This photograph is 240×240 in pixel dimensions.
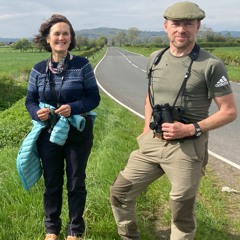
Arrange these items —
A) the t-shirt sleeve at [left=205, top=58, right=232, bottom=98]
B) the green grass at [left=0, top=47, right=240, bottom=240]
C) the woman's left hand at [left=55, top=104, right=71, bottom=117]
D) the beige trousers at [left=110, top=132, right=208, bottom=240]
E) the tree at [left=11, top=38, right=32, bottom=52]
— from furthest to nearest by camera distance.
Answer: the tree at [left=11, top=38, right=32, bottom=52] → the green grass at [left=0, top=47, right=240, bottom=240] → the woman's left hand at [left=55, top=104, right=71, bottom=117] → the beige trousers at [left=110, top=132, right=208, bottom=240] → the t-shirt sleeve at [left=205, top=58, right=232, bottom=98]

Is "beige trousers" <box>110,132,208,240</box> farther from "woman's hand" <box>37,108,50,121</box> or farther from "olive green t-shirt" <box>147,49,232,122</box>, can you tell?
"woman's hand" <box>37,108,50,121</box>

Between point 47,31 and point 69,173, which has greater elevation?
point 47,31

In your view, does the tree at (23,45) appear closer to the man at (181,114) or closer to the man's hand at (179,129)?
the man at (181,114)

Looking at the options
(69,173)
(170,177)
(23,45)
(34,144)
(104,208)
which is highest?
(34,144)

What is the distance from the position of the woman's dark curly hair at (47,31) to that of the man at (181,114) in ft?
2.55

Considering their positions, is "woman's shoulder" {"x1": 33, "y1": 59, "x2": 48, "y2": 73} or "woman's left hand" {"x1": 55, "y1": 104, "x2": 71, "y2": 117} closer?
"woman's left hand" {"x1": 55, "y1": 104, "x2": 71, "y2": 117}

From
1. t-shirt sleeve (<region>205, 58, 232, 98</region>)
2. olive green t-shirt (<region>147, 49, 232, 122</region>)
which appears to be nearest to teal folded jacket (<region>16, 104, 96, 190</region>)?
olive green t-shirt (<region>147, 49, 232, 122</region>)

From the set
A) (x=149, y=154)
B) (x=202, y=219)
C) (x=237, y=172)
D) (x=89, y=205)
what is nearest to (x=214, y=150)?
(x=237, y=172)

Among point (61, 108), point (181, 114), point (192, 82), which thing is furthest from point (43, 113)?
point (192, 82)

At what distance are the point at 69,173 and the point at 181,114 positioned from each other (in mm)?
1187

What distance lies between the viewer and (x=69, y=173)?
332 centimetres

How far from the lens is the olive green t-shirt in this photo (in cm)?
265

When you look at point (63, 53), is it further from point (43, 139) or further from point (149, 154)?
point (149, 154)

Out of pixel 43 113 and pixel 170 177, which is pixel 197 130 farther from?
pixel 43 113
